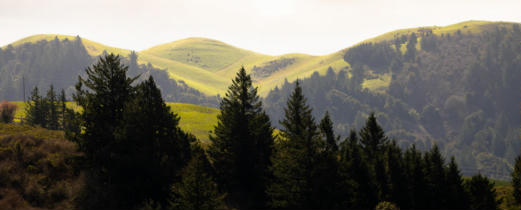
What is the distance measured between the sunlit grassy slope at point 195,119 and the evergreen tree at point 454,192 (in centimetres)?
7595

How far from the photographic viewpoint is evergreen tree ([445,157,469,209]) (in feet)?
204

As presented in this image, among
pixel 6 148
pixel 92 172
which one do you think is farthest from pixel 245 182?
pixel 6 148

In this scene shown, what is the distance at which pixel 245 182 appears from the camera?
2068 inches

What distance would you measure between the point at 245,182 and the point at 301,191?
978cm

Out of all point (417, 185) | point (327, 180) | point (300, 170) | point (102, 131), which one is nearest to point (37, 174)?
point (102, 131)

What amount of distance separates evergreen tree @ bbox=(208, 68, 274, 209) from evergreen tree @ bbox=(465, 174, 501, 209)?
119 feet

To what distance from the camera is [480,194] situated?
71.1 m

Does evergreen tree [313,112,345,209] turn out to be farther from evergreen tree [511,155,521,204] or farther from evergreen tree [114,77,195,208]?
evergreen tree [511,155,521,204]

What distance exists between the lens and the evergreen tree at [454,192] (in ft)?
204

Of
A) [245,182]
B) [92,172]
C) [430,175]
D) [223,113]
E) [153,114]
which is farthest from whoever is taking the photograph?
[430,175]

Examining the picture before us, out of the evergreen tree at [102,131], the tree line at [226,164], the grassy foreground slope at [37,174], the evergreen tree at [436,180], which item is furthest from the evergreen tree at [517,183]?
the grassy foreground slope at [37,174]

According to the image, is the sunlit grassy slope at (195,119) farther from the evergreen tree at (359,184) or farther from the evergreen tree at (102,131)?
the evergreen tree at (102,131)

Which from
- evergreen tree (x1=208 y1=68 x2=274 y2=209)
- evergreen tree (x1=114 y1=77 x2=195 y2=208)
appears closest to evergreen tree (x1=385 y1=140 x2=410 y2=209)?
evergreen tree (x1=208 y1=68 x2=274 y2=209)

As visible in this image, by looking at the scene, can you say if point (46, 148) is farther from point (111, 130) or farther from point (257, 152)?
point (257, 152)
